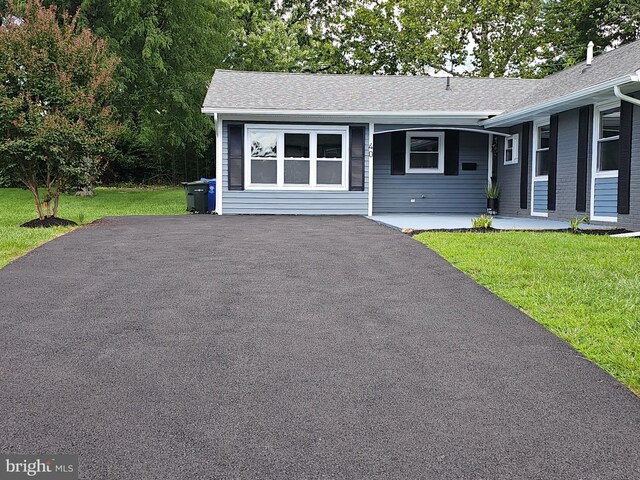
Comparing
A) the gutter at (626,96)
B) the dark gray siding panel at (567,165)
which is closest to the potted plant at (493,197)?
the dark gray siding panel at (567,165)

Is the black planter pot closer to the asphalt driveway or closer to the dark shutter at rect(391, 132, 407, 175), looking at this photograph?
the dark shutter at rect(391, 132, 407, 175)

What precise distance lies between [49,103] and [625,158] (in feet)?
32.8

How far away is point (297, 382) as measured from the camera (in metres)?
3.31

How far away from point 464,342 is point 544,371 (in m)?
0.65

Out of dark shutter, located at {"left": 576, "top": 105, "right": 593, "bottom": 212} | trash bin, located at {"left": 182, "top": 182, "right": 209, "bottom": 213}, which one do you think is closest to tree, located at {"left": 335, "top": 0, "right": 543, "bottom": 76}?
trash bin, located at {"left": 182, "top": 182, "right": 209, "bottom": 213}

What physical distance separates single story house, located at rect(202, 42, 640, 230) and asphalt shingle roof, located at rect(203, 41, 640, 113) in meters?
0.05

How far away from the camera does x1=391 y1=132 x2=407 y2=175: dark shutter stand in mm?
15555

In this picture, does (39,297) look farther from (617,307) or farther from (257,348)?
(617,307)

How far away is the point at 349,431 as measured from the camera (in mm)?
2699

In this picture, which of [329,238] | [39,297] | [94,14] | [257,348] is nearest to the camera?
[257,348]

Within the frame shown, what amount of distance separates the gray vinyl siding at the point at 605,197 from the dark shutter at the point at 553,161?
1414mm


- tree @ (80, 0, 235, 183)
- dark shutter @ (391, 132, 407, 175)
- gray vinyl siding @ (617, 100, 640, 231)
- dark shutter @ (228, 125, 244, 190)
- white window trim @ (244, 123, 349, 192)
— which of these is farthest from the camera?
tree @ (80, 0, 235, 183)

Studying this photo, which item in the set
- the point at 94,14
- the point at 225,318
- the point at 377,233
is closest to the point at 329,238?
the point at 377,233

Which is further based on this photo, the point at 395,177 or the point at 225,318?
the point at 395,177
